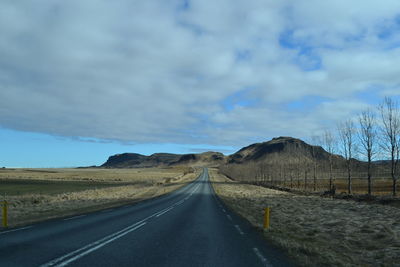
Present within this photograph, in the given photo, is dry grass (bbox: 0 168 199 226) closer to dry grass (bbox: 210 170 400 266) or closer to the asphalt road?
the asphalt road

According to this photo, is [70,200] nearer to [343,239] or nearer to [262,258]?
[343,239]

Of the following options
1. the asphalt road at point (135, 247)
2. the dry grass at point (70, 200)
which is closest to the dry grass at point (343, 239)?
the asphalt road at point (135, 247)

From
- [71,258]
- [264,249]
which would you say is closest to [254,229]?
[264,249]

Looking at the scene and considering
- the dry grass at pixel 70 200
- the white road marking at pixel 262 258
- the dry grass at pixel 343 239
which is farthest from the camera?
the dry grass at pixel 70 200

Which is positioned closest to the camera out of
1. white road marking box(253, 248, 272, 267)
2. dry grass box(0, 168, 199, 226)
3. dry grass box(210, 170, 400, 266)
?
white road marking box(253, 248, 272, 267)

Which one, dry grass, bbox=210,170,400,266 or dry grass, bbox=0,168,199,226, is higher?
dry grass, bbox=210,170,400,266

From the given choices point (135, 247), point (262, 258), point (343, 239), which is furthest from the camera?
point (343, 239)

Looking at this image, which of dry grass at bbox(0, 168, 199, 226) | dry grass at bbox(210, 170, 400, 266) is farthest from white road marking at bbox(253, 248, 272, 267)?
dry grass at bbox(0, 168, 199, 226)

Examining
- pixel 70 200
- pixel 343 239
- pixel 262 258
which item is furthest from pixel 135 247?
pixel 70 200

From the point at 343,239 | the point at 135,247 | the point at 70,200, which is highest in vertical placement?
the point at 135,247

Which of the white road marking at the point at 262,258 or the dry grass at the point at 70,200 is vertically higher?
the white road marking at the point at 262,258

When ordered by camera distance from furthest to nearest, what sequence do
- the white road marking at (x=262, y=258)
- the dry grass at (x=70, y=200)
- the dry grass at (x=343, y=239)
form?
the dry grass at (x=70, y=200) → the dry grass at (x=343, y=239) → the white road marking at (x=262, y=258)

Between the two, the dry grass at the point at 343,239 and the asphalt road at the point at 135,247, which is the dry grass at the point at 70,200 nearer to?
Result: the asphalt road at the point at 135,247

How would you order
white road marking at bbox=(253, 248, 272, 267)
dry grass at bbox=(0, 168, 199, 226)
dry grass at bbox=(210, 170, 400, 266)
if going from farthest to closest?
dry grass at bbox=(0, 168, 199, 226), dry grass at bbox=(210, 170, 400, 266), white road marking at bbox=(253, 248, 272, 267)
